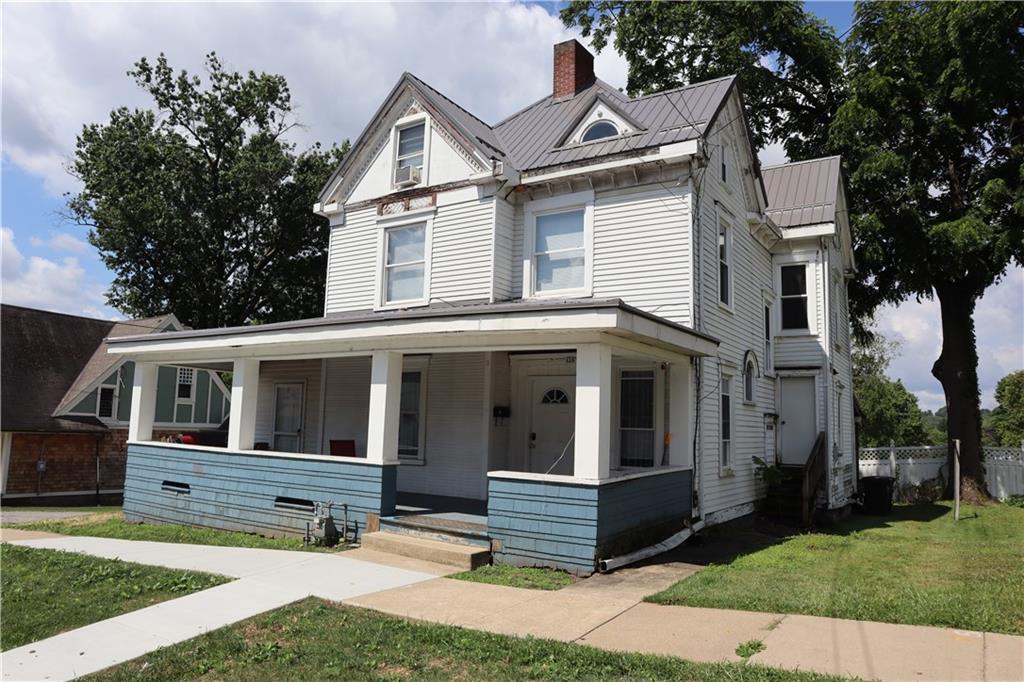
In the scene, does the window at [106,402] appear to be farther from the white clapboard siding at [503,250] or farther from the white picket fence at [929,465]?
the white picket fence at [929,465]

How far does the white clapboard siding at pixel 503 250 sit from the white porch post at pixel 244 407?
4.73 meters

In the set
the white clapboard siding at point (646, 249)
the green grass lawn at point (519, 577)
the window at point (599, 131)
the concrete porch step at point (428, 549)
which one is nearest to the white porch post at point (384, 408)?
the concrete porch step at point (428, 549)

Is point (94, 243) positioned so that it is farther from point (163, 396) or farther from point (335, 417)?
point (335, 417)

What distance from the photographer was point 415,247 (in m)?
14.7

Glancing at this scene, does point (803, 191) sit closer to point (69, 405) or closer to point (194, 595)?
point (194, 595)

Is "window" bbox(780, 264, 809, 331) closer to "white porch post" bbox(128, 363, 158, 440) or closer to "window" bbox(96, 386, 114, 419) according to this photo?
"white porch post" bbox(128, 363, 158, 440)

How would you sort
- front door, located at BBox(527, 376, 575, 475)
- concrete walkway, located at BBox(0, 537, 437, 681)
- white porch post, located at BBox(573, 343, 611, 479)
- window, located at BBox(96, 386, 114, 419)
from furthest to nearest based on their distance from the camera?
window, located at BBox(96, 386, 114, 419) → front door, located at BBox(527, 376, 575, 475) → white porch post, located at BBox(573, 343, 611, 479) → concrete walkway, located at BBox(0, 537, 437, 681)

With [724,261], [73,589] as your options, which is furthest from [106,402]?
[724,261]

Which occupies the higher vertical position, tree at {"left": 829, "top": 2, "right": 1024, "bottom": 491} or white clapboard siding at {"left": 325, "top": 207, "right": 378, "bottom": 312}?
tree at {"left": 829, "top": 2, "right": 1024, "bottom": 491}

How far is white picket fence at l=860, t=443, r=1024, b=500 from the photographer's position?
21.9 m

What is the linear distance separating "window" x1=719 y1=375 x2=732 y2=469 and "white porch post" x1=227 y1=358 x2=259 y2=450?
872 cm

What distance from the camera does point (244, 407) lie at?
504 inches

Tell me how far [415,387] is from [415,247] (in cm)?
296

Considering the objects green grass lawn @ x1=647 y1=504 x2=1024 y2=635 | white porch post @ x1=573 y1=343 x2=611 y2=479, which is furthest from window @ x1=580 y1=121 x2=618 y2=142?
green grass lawn @ x1=647 y1=504 x2=1024 y2=635
